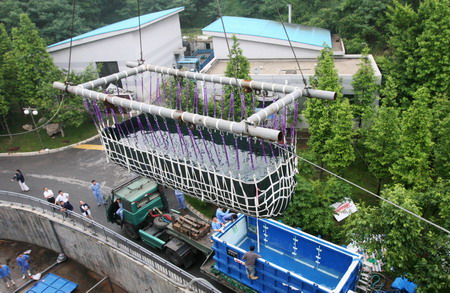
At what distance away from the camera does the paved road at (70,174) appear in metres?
18.6

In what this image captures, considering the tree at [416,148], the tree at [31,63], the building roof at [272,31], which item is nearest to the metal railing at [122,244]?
the tree at [416,148]

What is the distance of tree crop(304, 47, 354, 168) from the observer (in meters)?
15.1

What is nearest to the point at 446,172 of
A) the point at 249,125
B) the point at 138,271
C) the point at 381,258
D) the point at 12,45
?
the point at 381,258

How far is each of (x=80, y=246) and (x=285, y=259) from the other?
8473 millimetres

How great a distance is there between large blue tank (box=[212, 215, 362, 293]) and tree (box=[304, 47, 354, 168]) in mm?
5187

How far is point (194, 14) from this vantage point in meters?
52.7

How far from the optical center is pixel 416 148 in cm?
1327

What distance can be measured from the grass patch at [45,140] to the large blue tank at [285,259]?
15.9 m

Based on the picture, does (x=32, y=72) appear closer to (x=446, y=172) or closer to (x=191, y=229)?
(x=191, y=229)

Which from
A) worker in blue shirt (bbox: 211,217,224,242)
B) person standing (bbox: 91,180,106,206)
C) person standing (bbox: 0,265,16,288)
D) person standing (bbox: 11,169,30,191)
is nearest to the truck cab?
person standing (bbox: 91,180,106,206)

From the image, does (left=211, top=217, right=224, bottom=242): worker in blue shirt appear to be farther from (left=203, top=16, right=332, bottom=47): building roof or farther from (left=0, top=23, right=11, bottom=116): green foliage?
(left=0, top=23, right=11, bottom=116): green foliage

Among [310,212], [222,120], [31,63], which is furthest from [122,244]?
[31,63]

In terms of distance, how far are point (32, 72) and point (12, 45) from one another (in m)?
2.26

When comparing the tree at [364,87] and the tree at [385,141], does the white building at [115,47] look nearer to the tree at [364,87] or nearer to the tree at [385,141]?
the tree at [364,87]
